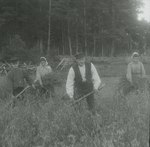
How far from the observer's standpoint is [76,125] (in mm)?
5695

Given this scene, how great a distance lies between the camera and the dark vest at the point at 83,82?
8.08 metres

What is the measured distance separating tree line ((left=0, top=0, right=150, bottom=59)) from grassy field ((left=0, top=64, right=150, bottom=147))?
3906cm

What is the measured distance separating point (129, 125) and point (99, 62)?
104ft

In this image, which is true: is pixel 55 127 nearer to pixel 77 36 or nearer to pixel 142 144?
pixel 142 144

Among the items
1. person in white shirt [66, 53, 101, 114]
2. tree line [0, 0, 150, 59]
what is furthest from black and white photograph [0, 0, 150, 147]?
tree line [0, 0, 150, 59]

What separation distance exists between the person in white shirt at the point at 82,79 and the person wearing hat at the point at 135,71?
2327mm

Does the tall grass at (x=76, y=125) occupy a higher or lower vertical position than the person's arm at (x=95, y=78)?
lower

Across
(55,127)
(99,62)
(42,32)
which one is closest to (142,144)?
(55,127)

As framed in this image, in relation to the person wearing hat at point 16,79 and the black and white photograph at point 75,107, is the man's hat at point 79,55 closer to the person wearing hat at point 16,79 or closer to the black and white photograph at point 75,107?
the black and white photograph at point 75,107

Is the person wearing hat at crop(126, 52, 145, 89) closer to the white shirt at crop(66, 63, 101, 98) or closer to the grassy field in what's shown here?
the white shirt at crop(66, 63, 101, 98)

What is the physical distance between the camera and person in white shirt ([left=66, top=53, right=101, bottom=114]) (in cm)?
796

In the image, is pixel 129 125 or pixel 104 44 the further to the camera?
pixel 104 44

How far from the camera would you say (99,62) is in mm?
36500

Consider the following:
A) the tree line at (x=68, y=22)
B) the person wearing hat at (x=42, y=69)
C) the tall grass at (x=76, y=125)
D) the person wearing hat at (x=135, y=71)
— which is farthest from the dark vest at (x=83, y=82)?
the tree line at (x=68, y=22)
